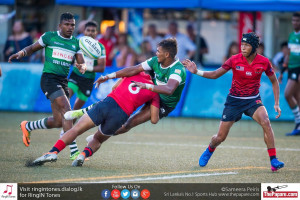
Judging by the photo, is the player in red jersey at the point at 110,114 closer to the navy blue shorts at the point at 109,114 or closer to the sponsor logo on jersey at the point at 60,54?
the navy blue shorts at the point at 109,114

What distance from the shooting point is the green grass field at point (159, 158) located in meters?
8.28

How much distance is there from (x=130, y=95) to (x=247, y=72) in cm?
187

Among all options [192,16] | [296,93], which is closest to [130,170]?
[296,93]

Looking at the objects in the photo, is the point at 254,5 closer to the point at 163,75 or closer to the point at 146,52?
the point at 146,52

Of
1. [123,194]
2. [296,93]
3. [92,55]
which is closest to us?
[123,194]

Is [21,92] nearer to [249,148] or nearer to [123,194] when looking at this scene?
[249,148]

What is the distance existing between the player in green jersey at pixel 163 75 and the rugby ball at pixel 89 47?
151 centimetres

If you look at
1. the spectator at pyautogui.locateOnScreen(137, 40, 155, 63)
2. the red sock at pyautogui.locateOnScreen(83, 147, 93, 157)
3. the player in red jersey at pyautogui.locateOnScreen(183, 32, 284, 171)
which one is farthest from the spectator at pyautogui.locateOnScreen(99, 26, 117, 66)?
the red sock at pyautogui.locateOnScreen(83, 147, 93, 157)

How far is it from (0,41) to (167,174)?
15.1 meters

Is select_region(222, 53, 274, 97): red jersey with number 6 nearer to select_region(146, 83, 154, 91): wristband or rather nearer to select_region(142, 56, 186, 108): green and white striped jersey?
select_region(142, 56, 186, 108): green and white striped jersey

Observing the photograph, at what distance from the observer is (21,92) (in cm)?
1828

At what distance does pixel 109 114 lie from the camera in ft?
29.2

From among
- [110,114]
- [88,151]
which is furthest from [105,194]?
[88,151]

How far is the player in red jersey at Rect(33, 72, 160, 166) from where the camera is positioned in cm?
888
